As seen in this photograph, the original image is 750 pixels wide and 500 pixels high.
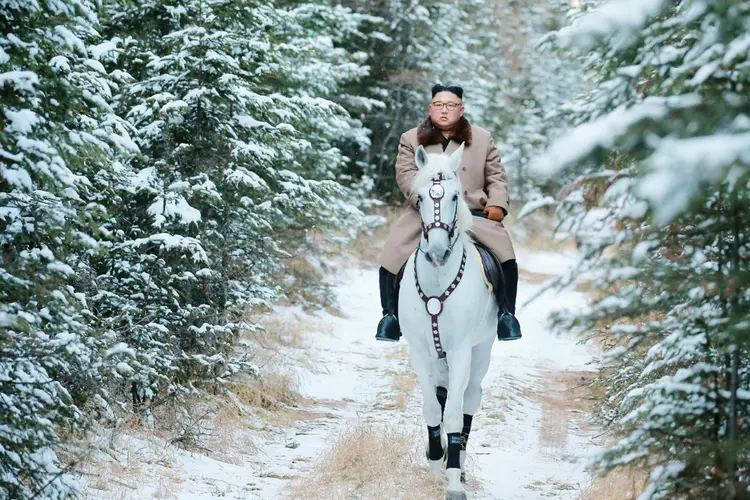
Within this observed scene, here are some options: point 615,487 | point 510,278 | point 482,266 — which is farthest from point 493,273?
point 615,487

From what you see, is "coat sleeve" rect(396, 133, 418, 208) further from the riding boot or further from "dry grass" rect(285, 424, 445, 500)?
"dry grass" rect(285, 424, 445, 500)

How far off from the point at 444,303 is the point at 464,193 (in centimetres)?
133

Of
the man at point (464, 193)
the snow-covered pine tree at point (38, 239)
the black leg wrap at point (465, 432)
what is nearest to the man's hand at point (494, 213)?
the man at point (464, 193)

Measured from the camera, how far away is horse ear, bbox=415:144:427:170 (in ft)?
18.2

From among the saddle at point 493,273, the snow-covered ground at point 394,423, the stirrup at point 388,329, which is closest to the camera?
the snow-covered ground at point 394,423

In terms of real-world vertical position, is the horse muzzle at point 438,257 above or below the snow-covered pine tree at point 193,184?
below

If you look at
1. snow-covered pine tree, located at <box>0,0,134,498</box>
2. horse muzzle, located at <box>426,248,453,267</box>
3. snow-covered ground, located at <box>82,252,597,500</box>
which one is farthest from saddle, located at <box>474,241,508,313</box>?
snow-covered pine tree, located at <box>0,0,134,498</box>

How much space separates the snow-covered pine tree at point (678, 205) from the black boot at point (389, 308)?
2.87 m

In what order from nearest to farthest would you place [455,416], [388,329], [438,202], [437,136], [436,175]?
[438,202], [436,175], [455,416], [388,329], [437,136]

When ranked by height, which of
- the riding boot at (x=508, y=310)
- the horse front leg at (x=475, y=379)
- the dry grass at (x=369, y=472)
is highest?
the riding boot at (x=508, y=310)

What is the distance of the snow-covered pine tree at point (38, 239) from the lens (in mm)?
3912

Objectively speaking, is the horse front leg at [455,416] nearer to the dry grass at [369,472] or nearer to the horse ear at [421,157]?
the dry grass at [369,472]

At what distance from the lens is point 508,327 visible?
6.27 meters

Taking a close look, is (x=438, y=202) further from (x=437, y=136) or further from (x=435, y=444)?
(x=435, y=444)
